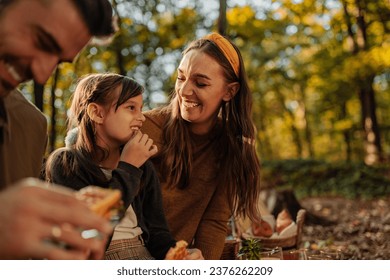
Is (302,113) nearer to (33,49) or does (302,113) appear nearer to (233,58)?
(233,58)

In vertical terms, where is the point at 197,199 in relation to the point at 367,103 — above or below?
below

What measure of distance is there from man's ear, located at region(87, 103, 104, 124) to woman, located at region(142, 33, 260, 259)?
0.66m

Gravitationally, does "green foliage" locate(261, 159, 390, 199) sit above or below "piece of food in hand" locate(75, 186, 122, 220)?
below

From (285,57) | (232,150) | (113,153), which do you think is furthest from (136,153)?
(285,57)

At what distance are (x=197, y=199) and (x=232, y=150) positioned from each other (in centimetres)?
36

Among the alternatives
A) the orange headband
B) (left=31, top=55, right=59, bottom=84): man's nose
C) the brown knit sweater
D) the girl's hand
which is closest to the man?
(left=31, top=55, right=59, bottom=84): man's nose

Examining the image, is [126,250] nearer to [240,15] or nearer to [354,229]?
[354,229]

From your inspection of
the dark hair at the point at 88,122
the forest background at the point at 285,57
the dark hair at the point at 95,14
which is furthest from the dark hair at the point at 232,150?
the forest background at the point at 285,57

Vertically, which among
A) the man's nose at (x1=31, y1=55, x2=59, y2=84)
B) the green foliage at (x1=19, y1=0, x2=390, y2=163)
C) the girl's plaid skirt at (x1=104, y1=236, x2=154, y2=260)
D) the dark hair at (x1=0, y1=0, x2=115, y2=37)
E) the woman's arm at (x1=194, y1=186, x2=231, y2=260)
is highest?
the green foliage at (x1=19, y1=0, x2=390, y2=163)

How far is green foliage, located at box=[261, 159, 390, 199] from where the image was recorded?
11.5 m

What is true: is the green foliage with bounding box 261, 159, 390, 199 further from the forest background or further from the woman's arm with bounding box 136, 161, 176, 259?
the woman's arm with bounding box 136, 161, 176, 259

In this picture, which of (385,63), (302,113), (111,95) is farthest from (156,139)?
(302,113)

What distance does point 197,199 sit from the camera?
2.98 meters
